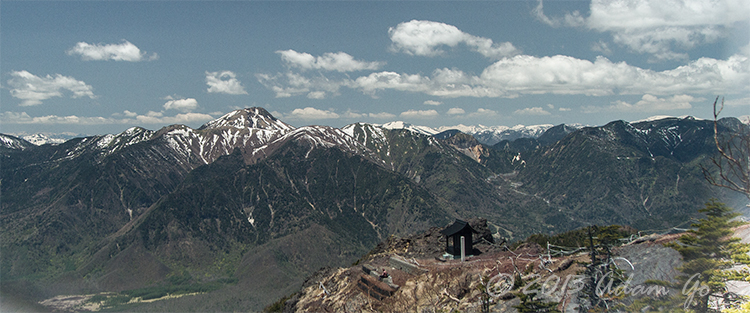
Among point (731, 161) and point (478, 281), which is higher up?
point (731, 161)

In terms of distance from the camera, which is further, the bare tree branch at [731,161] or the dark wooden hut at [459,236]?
the dark wooden hut at [459,236]

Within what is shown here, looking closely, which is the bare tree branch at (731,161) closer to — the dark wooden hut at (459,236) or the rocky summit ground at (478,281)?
the rocky summit ground at (478,281)

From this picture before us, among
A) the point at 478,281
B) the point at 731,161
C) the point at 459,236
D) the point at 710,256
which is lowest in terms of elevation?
the point at 478,281

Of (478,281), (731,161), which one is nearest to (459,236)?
(478,281)

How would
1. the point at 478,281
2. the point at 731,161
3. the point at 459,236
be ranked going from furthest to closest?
the point at 459,236, the point at 478,281, the point at 731,161

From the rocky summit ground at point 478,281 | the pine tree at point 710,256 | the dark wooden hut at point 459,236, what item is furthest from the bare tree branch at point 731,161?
the dark wooden hut at point 459,236

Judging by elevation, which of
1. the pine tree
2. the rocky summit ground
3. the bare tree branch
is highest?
the bare tree branch

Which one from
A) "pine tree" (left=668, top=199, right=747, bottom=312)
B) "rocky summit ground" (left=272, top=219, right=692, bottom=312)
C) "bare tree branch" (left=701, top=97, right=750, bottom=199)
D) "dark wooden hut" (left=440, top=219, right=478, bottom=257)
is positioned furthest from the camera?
"dark wooden hut" (left=440, top=219, right=478, bottom=257)

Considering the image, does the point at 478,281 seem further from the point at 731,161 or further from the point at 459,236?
the point at 731,161

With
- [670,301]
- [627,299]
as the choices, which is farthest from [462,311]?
[670,301]

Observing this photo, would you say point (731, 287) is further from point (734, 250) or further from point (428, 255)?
point (428, 255)

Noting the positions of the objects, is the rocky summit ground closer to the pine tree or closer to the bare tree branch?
the pine tree

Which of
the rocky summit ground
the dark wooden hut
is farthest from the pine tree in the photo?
the dark wooden hut

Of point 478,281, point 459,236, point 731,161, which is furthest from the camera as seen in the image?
point 459,236
